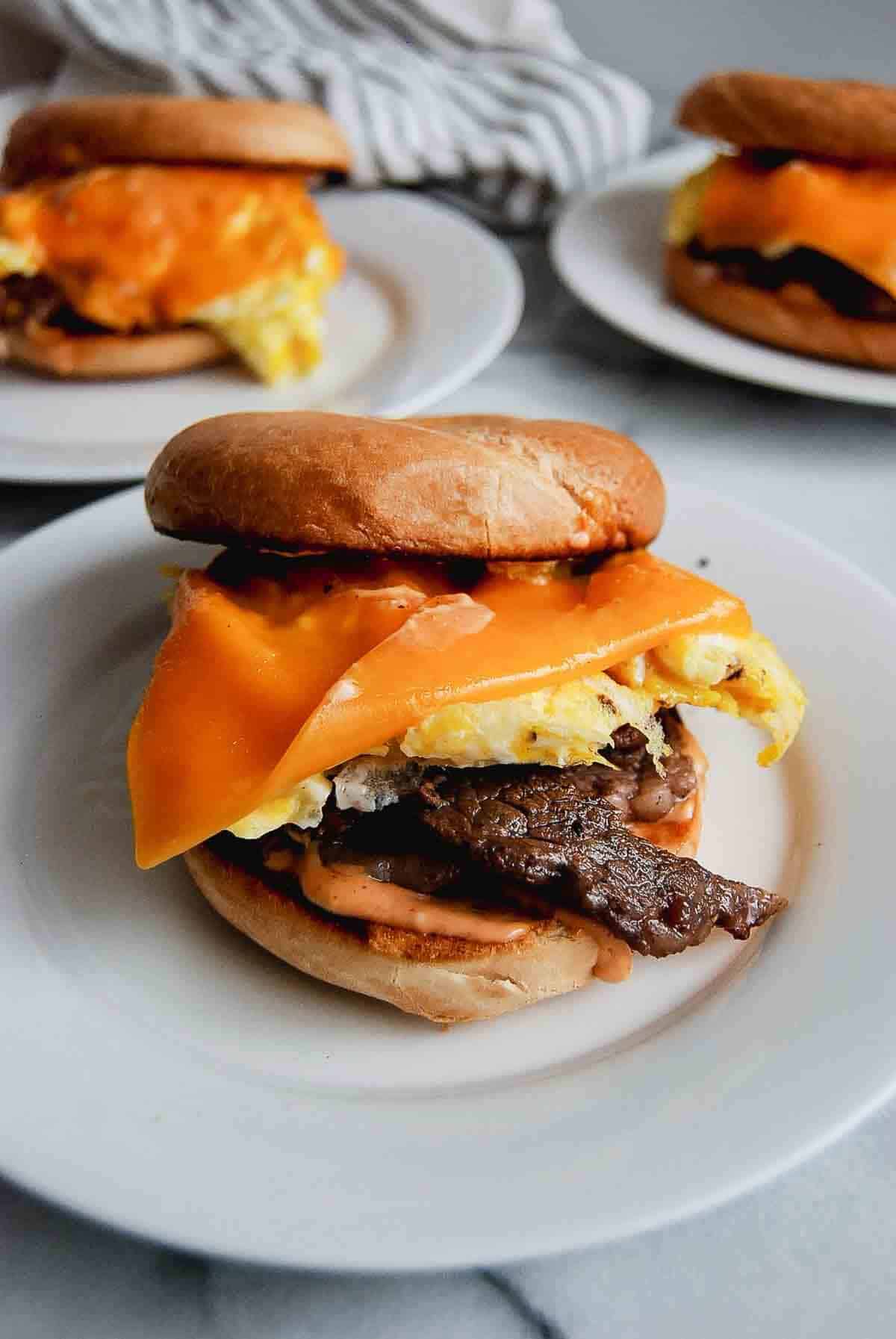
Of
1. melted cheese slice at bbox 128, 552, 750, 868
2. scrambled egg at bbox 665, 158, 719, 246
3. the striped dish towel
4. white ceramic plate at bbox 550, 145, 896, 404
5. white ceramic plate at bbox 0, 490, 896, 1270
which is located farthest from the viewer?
the striped dish towel

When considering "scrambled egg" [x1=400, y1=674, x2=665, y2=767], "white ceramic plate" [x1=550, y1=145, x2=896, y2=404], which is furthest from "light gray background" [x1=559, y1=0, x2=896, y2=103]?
"scrambled egg" [x1=400, y1=674, x2=665, y2=767]

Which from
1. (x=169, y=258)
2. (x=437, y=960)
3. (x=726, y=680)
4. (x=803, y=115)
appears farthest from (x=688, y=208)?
(x=437, y=960)

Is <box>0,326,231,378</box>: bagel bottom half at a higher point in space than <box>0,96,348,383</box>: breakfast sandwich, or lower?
lower

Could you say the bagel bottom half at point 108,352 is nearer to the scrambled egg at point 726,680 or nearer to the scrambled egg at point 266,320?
the scrambled egg at point 266,320

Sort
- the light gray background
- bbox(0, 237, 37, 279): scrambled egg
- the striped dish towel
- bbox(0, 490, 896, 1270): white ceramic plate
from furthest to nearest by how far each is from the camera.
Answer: the light gray background, the striped dish towel, bbox(0, 237, 37, 279): scrambled egg, bbox(0, 490, 896, 1270): white ceramic plate

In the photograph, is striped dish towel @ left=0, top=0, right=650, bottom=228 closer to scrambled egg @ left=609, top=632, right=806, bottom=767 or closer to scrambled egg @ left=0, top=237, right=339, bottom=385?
scrambled egg @ left=0, top=237, right=339, bottom=385

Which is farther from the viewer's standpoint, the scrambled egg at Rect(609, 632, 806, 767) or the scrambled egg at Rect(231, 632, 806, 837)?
the scrambled egg at Rect(609, 632, 806, 767)

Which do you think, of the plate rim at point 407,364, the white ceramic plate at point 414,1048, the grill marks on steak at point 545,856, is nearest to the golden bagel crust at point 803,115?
the plate rim at point 407,364
